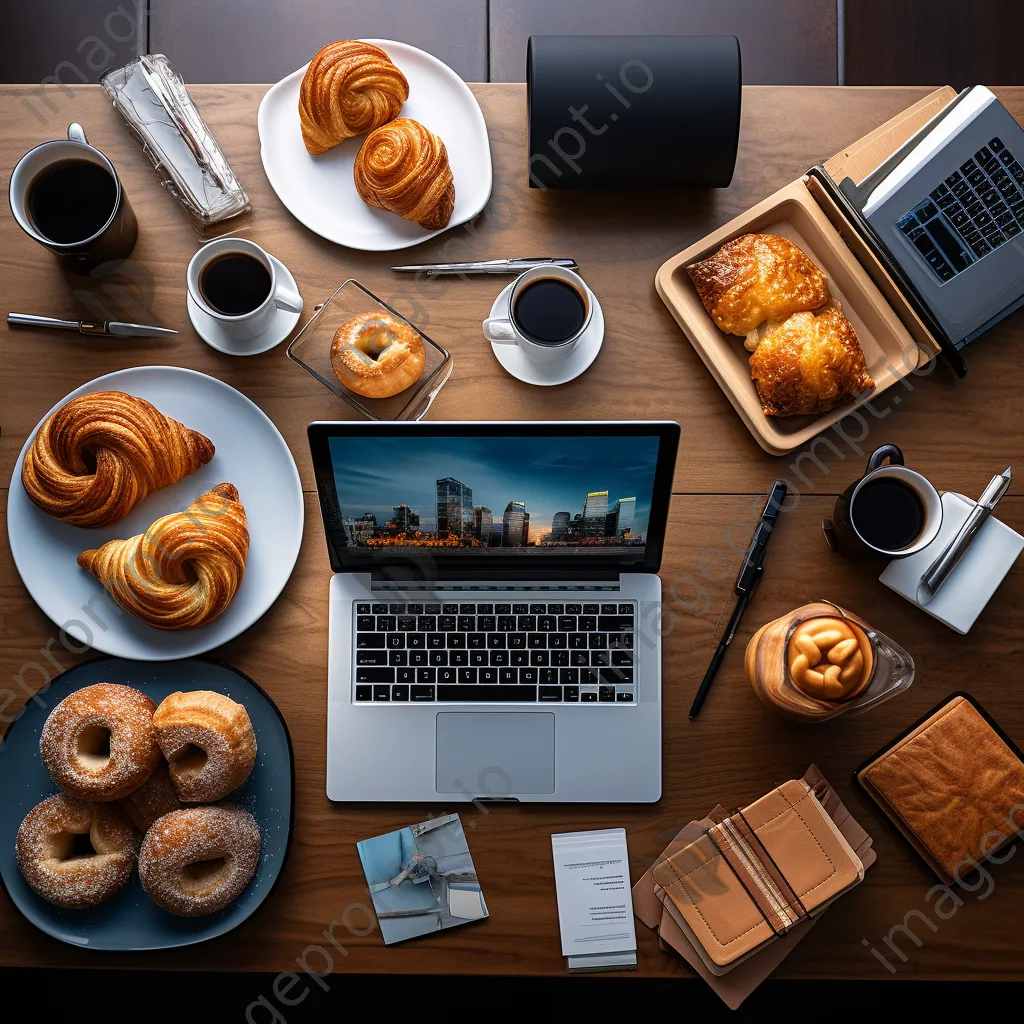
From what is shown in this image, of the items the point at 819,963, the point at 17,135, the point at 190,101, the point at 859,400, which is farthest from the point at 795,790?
the point at 17,135

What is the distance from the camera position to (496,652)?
118 cm

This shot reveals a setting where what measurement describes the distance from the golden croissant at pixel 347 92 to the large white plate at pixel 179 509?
1.25 ft

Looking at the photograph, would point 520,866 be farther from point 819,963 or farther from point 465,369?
point 465,369

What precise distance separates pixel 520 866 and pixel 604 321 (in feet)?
2.42

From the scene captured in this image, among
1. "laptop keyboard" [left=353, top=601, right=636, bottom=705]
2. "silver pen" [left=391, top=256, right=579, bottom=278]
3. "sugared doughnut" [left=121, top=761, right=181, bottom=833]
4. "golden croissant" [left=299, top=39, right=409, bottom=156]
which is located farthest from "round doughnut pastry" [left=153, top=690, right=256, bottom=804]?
"golden croissant" [left=299, top=39, right=409, bottom=156]

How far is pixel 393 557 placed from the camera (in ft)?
3.80

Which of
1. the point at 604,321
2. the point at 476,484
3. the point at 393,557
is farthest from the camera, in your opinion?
the point at 604,321

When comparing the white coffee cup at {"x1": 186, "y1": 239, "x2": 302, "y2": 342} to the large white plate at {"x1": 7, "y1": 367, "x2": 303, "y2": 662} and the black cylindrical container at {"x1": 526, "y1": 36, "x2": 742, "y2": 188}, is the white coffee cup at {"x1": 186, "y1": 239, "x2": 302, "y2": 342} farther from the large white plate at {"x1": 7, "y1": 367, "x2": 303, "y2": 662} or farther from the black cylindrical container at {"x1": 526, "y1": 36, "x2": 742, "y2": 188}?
the black cylindrical container at {"x1": 526, "y1": 36, "x2": 742, "y2": 188}

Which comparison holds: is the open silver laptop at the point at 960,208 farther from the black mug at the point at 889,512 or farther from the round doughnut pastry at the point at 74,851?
the round doughnut pastry at the point at 74,851

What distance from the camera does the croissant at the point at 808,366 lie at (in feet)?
3.86

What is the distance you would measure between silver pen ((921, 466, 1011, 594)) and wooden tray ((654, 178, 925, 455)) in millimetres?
195

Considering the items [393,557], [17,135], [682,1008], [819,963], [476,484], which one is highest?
[17,135]

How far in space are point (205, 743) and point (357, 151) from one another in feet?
2.71

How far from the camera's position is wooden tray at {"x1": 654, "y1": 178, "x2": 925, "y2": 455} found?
122cm
